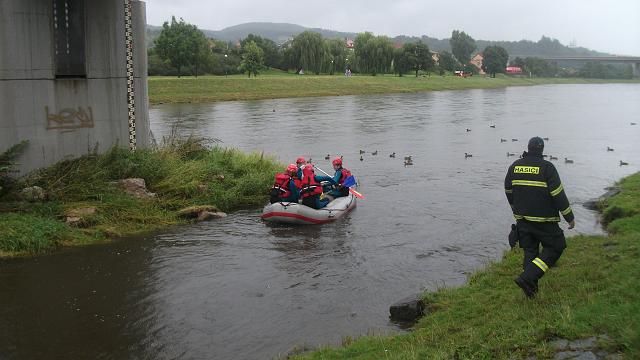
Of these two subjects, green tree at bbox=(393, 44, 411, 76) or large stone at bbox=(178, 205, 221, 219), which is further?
green tree at bbox=(393, 44, 411, 76)

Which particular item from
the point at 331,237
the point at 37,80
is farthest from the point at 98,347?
the point at 37,80

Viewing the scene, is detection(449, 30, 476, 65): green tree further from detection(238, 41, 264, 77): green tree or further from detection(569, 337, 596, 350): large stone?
detection(569, 337, 596, 350): large stone

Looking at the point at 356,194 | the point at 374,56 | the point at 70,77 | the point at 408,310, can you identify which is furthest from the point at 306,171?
the point at 374,56

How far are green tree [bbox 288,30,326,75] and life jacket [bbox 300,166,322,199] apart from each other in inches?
2965

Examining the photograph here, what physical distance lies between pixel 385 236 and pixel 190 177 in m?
5.22

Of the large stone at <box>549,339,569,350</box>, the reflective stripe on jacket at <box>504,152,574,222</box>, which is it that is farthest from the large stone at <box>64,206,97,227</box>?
the large stone at <box>549,339,569,350</box>

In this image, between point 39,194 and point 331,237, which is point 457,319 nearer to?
point 331,237

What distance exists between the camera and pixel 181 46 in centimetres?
7275

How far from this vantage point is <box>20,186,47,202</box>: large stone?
41.1ft

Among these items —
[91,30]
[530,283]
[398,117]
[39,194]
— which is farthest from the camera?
[398,117]

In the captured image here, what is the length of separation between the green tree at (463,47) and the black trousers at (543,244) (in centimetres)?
14411

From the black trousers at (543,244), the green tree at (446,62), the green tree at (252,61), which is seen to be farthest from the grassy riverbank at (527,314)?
the green tree at (446,62)

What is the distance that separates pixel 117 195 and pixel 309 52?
77163mm

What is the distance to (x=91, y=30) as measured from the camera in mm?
13883
